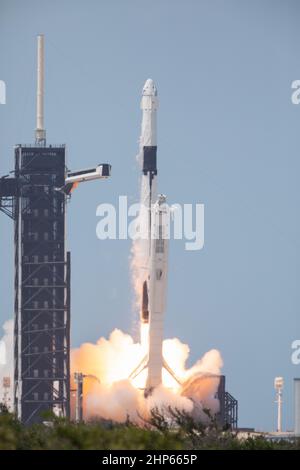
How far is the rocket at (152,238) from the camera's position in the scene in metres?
138

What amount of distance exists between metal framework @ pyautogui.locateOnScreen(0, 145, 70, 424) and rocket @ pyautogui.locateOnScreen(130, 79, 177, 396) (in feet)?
22.4

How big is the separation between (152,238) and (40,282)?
11.4 meters

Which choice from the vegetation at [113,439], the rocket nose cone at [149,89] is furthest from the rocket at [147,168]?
the vegetation at [113,439]

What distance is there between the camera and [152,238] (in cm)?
13762

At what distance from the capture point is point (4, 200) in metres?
150

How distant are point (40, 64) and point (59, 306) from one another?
65.3 feet

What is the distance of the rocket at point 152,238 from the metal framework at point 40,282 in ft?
22.4

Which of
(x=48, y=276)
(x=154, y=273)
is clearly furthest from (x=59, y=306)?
(x=154, y=273)

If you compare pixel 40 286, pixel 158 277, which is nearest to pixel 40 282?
pixel 40 286

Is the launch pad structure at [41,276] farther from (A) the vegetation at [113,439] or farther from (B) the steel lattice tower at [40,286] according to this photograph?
(A) the vegetation at [113,439]

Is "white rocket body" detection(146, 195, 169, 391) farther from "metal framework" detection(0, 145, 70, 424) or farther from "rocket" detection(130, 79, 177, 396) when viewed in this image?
"metal framework" detection(0, 145, 70, 424)

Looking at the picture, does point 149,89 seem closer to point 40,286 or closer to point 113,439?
point 40,286
